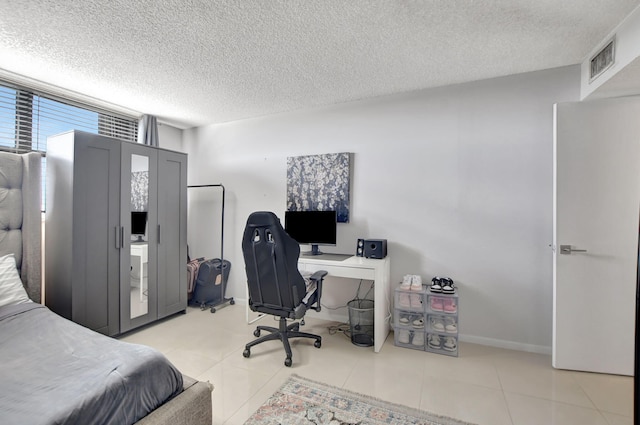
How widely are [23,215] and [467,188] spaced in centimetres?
383

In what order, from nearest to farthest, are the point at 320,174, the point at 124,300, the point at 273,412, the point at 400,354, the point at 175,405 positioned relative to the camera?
1. the point at 175,405
2. the point at 273,412
3. the point at 400,354
4. the point at 124,300
5. the point at 320,174

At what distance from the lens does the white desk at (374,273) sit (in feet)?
8.30

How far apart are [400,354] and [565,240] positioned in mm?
1604

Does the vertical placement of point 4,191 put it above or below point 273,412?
above

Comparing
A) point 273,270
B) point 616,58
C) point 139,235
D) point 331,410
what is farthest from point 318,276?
point 616,58

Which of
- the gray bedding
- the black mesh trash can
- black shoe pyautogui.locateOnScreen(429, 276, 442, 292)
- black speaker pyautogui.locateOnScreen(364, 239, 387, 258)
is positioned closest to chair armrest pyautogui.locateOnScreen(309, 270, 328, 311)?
the black mesh trash can

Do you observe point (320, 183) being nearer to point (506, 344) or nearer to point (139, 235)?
point (139, 235)

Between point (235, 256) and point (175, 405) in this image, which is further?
point (235, 256)

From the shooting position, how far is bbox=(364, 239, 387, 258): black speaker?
9.09ft

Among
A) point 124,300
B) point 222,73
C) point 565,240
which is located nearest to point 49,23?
point 222,73

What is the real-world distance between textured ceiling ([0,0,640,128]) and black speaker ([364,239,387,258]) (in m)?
1.50

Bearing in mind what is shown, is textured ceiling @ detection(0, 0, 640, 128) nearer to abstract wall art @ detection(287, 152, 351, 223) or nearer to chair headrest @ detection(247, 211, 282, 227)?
abstract wall art @ detection(287, 152, 351, 223)

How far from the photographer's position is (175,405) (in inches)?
51.4

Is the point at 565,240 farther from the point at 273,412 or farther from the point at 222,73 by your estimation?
the point at 222,73
